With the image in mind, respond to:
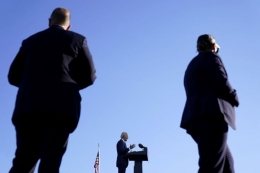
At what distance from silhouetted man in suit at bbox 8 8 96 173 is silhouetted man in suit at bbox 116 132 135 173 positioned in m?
7.60

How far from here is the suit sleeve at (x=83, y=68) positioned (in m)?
3.32

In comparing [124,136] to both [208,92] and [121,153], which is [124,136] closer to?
[121,153]

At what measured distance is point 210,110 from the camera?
3.66m

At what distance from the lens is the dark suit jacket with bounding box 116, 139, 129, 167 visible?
10742 mm

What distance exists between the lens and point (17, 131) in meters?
3.08

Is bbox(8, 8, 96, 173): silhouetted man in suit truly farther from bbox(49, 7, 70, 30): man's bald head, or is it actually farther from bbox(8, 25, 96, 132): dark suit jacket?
bbox(49, 7, 70, 30): man's bald head

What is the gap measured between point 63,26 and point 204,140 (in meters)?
1.63

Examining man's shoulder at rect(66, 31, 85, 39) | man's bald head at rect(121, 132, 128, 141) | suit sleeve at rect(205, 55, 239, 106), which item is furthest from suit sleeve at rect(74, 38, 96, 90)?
man's bald head at rect(121, 132, 128, 141)

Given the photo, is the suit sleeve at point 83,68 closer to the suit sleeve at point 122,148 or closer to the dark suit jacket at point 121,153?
the dark suit jacket at point 121,153

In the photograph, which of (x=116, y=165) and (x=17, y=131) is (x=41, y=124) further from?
(x=116, y=165)

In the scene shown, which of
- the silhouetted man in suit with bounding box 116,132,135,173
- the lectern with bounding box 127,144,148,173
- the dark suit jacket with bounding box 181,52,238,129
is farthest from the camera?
the silhouetted man in suit with bounding box 116,132,135,173

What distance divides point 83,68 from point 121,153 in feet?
25.6

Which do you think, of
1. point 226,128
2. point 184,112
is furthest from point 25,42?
point 226,128

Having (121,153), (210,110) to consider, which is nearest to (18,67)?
(210,110)
